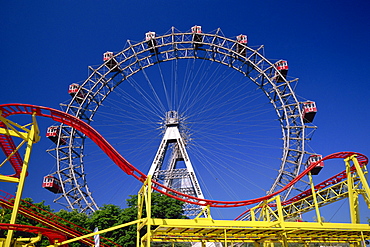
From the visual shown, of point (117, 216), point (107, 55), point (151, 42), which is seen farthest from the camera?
point (107, 55)

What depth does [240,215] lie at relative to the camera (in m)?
26.8

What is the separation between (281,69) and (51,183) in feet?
90.2

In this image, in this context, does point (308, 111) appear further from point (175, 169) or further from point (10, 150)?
point (10, 150)

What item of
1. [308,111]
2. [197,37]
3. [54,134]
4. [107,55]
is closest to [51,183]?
[54,134]

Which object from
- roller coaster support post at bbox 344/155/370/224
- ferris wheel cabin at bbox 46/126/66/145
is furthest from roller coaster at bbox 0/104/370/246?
ferris wheel cabin at bbox 46/126/66/145

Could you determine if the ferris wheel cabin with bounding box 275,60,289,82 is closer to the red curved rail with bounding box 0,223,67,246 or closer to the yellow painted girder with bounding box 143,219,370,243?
the yellow painted girder with bounding box 143,219,370,243

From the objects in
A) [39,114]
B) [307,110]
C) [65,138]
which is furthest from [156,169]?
[39,114]

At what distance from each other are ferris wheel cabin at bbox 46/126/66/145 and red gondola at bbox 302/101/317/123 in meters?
26.5

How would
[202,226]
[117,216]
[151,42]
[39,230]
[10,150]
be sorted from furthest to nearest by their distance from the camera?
[151,42] → [117,216] → [10,150] → [39,230] → [202,226]

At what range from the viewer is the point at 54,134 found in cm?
3512

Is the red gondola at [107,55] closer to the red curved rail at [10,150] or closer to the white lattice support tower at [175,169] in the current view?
the white lattice support tower at [175,169]

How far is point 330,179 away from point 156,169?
1727 cm

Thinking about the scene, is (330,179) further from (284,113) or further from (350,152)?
(284,113)

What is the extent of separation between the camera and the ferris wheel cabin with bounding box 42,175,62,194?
109ft
